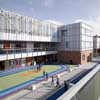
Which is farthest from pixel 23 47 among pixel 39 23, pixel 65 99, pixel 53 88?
pixel 65 99

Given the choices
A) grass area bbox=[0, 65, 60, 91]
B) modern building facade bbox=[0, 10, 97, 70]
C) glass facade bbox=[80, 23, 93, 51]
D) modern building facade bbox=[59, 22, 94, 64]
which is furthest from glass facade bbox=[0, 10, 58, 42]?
grass area bbox=[0, 65, 60, 91]

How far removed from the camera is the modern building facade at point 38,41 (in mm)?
21891

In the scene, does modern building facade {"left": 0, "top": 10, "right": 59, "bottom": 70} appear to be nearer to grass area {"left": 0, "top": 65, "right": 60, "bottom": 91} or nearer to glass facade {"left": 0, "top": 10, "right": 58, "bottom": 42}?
glass facade {"left": 0, "top": 10, "right": 58, "bottom": 42}

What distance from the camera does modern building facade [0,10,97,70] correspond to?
21.9 meters

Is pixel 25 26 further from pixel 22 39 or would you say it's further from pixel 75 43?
pixel 75 43

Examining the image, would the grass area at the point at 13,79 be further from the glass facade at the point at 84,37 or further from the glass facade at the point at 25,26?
the glass facade at the point at 84,37

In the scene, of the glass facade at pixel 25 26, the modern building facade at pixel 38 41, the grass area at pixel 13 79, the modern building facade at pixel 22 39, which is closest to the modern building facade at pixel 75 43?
the modern building facade at pixel 38 41

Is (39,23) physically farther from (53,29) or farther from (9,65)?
(9,65)

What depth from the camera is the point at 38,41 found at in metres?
29.2

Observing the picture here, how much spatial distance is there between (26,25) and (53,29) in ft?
31.6

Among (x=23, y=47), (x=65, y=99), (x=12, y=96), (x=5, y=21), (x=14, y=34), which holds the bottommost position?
(x=12, y=96)

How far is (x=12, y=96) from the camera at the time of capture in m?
11.1

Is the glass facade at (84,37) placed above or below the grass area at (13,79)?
above

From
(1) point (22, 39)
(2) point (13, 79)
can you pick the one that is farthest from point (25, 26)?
(2) point (13, 79)
